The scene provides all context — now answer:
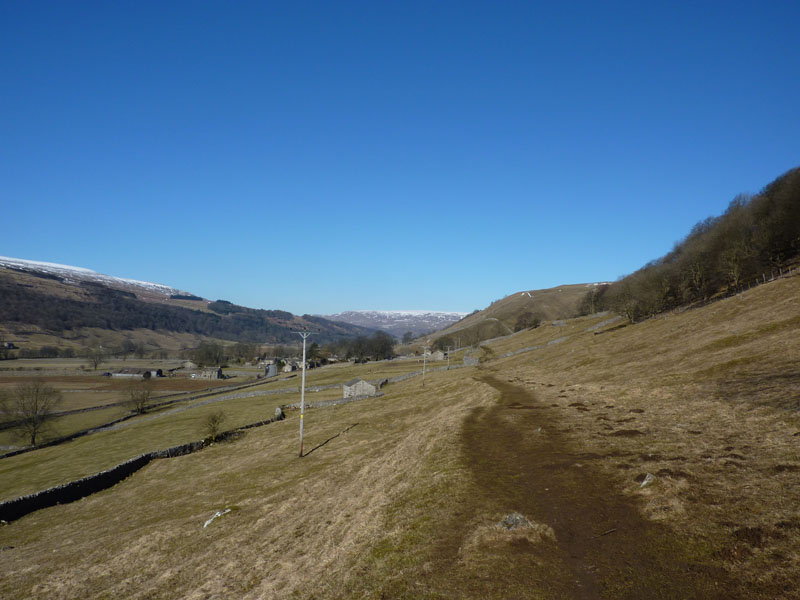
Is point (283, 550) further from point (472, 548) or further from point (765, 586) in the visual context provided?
point (765, 586)

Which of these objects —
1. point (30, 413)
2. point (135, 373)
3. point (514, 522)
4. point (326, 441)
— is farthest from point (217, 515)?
point (135, 373)

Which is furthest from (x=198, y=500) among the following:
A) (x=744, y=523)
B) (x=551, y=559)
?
(x=744, y=523)

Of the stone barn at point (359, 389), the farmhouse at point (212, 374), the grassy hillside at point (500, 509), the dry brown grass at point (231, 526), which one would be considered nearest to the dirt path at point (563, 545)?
the grassy hillside at point (500, 509)

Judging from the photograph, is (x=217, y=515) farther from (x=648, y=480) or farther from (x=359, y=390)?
(x=359, y=390)

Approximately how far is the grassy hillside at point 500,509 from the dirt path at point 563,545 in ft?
0.19

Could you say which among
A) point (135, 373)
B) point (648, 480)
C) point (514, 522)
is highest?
point (648, 480)

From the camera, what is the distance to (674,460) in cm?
1677

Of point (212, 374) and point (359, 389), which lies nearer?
point (359, 389)

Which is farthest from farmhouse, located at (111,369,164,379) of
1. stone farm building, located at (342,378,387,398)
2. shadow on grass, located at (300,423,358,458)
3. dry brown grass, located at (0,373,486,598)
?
shadow on grass, located at (300,423,358,458)

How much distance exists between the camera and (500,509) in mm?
14875

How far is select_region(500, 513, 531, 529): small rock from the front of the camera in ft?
43.7

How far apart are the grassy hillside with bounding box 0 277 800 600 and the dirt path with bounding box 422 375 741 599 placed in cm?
6

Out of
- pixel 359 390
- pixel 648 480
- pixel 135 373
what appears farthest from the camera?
pixel 135 373

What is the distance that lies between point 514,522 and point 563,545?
70.2 inches
